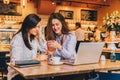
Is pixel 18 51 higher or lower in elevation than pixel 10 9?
lower

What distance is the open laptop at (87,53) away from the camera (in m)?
2.40

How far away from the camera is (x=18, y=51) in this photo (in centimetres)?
264

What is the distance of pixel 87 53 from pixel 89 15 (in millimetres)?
10189

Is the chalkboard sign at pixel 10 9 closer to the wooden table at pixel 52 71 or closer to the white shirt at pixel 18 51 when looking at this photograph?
the white shirt at pixel 18 51

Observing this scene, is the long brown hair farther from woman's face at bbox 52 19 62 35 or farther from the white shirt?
the white shirt

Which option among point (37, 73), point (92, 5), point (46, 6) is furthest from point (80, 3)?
point (37, 73)

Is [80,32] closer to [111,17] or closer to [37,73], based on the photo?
[111,17]

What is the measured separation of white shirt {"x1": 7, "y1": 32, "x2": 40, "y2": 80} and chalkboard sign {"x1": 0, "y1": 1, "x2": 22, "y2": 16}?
7.22m

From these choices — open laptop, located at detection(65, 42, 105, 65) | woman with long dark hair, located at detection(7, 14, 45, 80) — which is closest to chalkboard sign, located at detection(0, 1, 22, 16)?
woman with long dark hair, located at detection(7, 14, 45, 80)

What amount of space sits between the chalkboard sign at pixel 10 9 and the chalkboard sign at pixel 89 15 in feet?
11.8

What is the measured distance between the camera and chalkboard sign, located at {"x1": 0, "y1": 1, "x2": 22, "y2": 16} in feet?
31.9

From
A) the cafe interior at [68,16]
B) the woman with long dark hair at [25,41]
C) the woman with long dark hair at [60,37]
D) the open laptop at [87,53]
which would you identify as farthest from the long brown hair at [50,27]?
the cafe interior at [68,16]

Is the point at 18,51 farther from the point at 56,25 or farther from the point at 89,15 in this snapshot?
the point at 89,15

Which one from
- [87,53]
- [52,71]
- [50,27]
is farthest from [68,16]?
[52,71]
